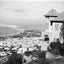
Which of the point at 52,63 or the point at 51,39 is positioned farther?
the point at 51,39

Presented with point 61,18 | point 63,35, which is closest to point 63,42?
point 63,35

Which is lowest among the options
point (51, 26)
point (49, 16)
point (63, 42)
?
point (63, 42)

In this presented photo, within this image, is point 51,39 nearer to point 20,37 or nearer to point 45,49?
point 45,49

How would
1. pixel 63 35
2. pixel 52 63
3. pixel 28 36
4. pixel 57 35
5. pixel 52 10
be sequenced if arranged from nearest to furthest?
pixel 52 63 → pixel 63 35 → pixel 57 35 → pixel 52 10 → pixel 28 36

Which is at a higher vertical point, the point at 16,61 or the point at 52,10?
the point at 52,10

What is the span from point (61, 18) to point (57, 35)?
2.07 m

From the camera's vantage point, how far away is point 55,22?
15.4 meters

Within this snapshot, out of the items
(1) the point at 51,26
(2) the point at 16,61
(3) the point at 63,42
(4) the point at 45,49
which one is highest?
(1) the point at 51,26

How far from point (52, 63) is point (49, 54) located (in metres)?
3.67

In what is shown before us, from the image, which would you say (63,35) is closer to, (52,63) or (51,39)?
(51,39)

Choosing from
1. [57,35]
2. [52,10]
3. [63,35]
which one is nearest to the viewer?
[63,35]

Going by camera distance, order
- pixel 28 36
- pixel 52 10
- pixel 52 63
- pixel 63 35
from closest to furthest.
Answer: pixel 52 63 → pixel 63 35 → pixel 52 10 → pixel 28 36

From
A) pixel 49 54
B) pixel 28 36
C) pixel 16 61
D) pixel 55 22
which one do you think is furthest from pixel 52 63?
pixel 28 36

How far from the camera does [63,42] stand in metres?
13.6
